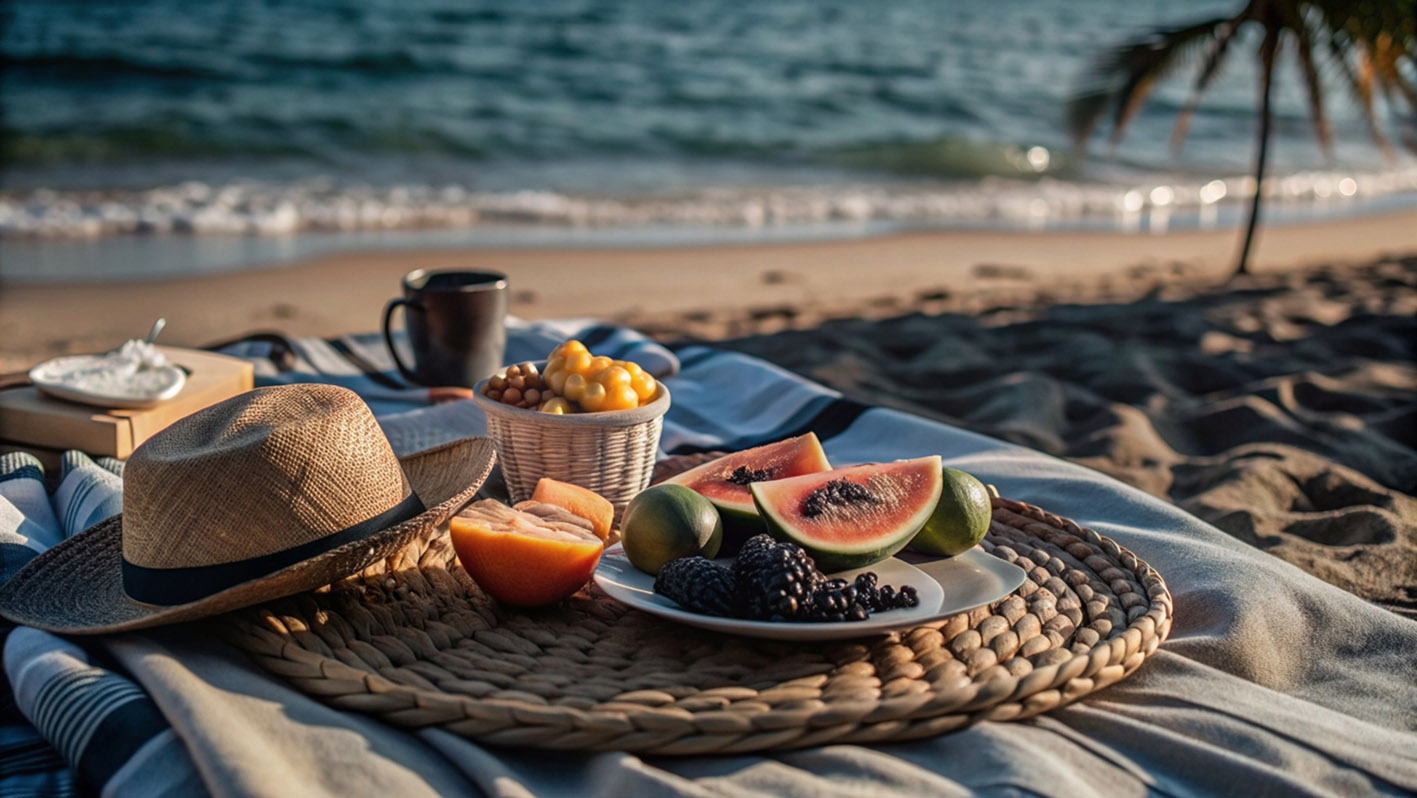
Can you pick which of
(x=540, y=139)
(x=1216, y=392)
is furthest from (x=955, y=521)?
(x=540, y=139)

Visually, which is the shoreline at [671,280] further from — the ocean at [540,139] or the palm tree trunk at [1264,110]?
the ocean at [540,139]

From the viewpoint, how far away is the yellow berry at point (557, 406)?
222 cm

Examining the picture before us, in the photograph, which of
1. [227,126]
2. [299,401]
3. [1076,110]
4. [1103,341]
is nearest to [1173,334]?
[1103,341]

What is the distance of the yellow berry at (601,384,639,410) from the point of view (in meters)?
2.23

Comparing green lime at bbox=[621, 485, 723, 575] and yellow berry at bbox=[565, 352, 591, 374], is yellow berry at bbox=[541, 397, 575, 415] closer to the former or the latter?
yellow berry at bbox=[565, 352, 591, 374]

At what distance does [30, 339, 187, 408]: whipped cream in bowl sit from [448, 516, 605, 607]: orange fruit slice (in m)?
1.23

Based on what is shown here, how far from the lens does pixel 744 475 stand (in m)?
2.18

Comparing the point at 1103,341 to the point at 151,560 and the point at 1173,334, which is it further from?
the point at 151,560

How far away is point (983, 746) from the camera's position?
161 centimetres

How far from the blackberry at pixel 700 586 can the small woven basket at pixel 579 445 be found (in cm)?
52

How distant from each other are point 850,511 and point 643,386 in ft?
1.88

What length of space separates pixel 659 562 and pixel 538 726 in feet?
1.25

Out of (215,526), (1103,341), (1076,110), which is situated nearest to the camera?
(215,526)

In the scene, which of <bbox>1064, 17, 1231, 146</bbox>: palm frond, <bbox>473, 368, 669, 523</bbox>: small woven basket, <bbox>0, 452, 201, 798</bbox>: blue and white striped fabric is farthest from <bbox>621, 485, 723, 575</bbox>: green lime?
<bbox>1064, 17, 1231, 146</bbox>: palm frond
